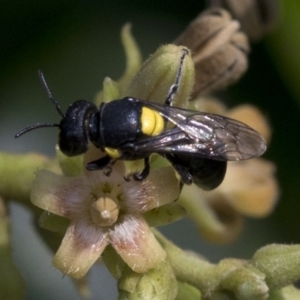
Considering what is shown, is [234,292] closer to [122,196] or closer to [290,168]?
[122,196]

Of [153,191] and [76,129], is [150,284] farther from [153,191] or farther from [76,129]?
[76,129]

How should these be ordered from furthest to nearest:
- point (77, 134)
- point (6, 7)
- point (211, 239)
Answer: point (6, 7)
point (211, 239)
point (77, 134)

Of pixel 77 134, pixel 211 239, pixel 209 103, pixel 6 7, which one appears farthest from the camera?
pixel 6 7

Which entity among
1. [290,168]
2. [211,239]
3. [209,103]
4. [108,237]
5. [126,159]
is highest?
[126,159]

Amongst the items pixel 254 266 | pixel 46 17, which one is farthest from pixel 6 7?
pixel 254 266

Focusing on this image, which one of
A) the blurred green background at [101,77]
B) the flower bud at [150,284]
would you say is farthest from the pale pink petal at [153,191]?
the blurred green background at [101,77]

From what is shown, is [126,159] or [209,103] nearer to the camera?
[126,159]

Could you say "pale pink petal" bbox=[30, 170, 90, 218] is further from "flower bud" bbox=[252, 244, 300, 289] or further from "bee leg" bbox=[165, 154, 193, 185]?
"flower bud" bbox=[252, 244, 300, 289]
